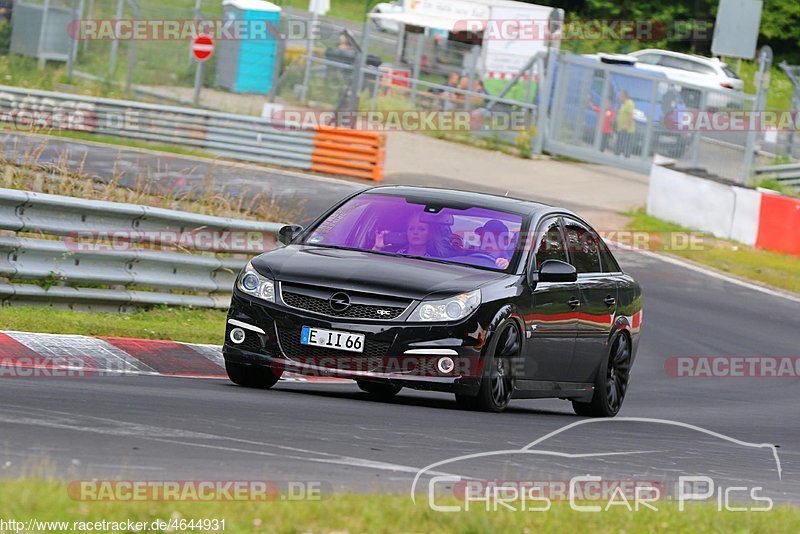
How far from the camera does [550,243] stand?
11.3m

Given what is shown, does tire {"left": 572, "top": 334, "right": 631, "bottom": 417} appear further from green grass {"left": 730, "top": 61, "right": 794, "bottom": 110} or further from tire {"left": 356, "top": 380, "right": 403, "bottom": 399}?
green grass {"left": 730, "top": 61, "right": 794, "bottom": 110}

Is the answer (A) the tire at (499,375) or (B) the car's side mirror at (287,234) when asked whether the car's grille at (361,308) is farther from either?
(B) the car's side mirror at (287,234)

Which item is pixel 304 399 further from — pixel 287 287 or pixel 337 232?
pixel 337 232

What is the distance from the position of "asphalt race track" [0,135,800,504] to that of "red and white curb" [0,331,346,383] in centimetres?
51

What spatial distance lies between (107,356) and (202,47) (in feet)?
71.4

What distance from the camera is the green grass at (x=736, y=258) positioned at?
76.8ft

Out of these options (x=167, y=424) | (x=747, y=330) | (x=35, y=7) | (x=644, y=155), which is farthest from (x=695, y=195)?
(x=167, y=424)

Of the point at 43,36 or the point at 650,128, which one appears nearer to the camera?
the point at 650,128

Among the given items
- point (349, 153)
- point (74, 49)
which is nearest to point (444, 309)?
point (349, 153)

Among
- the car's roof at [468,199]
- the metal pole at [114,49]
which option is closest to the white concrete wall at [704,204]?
the metal pole at [114,49]

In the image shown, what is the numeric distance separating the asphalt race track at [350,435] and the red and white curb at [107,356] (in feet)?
1.69

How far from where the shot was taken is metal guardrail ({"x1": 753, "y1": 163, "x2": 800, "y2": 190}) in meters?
28.5

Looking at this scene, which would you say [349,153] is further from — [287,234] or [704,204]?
[287,234]

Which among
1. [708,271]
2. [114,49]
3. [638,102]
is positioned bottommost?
[708,271]
